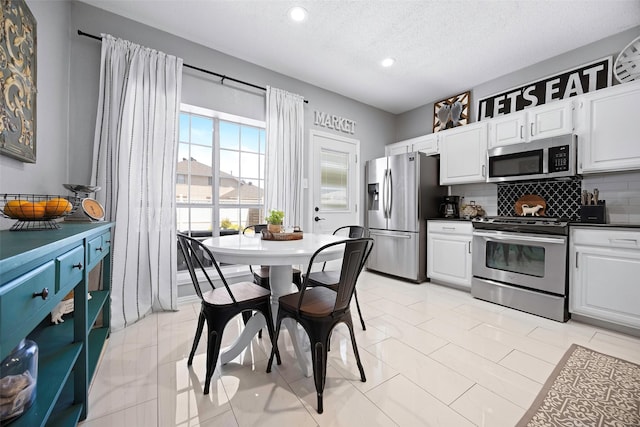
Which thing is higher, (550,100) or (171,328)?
(550,100)

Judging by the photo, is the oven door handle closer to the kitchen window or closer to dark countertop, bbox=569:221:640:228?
dark countertop, bbox=569:221:640:228

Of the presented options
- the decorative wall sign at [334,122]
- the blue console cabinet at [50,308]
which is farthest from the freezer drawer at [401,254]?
the blue console cabinet at [50,308]

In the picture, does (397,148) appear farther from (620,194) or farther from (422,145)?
(620,194)

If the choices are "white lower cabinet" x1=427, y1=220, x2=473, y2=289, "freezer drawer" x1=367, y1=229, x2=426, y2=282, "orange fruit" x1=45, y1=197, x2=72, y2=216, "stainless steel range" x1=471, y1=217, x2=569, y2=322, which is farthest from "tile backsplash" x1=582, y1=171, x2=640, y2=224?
"orange fruit" x1=45, y1=197, x2=72, y2=216

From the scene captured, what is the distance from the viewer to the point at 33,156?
1583 mm

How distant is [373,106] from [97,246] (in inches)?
167

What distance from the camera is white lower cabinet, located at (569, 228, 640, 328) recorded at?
216cm

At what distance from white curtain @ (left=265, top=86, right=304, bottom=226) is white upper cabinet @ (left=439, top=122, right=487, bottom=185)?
6.69 ft

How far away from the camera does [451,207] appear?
380cm

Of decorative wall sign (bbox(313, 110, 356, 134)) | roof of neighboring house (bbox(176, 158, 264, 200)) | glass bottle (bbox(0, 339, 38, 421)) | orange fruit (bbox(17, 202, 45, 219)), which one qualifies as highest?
decorative wall sign (bbox(313, 110, 356, 134))

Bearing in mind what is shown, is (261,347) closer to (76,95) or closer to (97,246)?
(97,246)

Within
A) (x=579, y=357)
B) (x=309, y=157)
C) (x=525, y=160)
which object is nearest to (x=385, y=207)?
(x=309, y=157)

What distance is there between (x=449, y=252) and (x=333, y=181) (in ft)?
6.25

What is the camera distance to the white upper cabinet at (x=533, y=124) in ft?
8.82
